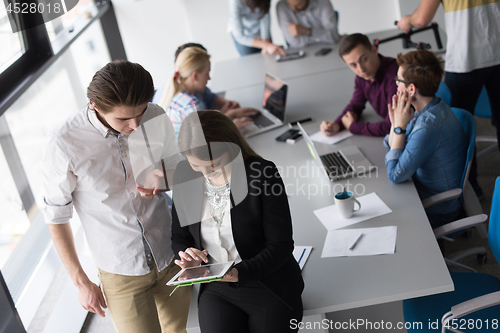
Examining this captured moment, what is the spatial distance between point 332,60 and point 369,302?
2.83 m

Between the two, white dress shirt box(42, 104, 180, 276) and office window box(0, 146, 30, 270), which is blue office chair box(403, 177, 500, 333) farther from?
office window box(0, 146, 30, 270)

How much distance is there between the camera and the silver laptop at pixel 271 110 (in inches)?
119

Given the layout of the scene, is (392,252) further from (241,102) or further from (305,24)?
(305,24)

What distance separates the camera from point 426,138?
2133mm

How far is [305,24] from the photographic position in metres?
4.36

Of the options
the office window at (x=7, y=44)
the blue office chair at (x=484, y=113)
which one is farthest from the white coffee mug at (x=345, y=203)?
the office window at (x=7, y=44)

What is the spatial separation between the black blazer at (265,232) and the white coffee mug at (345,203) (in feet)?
1.36

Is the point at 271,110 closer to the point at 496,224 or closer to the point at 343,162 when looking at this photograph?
the point at 343,162

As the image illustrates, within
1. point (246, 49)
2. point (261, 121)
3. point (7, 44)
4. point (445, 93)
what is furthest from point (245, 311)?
point (246, 49)

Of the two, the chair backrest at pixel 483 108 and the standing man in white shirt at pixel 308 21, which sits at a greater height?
the standing man in white shirt at pixel 308 21

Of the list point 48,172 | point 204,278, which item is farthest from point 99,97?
point 204,278

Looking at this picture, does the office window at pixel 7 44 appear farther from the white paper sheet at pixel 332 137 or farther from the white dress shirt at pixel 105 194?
the white paper sheet at pixel 332 137

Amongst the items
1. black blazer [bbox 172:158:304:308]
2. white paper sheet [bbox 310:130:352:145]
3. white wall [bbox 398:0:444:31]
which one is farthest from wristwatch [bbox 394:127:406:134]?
white wall [bbox 398:0:444:31]

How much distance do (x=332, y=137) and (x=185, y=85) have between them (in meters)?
1.04
